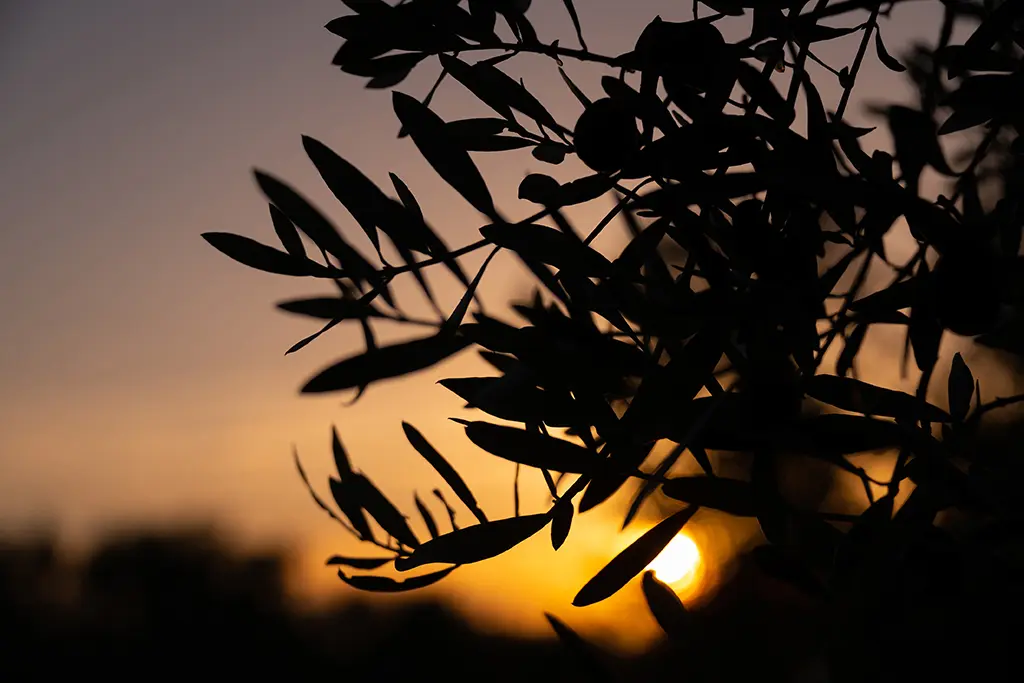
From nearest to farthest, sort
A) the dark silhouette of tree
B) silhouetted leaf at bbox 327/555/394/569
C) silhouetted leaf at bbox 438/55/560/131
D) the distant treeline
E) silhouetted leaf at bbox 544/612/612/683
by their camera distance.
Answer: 1. the dark silhouette of tree
2. silhouetted leaf at bbox 544/612/612/683
3. silhouetted leaf at bbox 438/55/560/131
4. silhouetted leaf at bbox 327/555/394/569
5. the distant treeline

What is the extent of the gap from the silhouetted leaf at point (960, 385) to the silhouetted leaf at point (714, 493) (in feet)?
0.86

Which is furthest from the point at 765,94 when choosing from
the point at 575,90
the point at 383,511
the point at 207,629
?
the point at 207,629

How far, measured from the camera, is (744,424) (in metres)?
0.61

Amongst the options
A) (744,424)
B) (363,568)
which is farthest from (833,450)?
(363,568)

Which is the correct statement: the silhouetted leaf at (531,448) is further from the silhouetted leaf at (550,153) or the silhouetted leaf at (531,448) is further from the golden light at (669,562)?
the silhouetted leaf at (550,153)

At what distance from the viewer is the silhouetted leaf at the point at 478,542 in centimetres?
70

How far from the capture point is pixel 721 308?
59 centimetres

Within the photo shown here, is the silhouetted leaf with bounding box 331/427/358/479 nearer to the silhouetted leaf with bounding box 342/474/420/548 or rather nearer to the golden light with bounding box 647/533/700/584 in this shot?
the silhouetted leaf with bounding box 342/474/420/548

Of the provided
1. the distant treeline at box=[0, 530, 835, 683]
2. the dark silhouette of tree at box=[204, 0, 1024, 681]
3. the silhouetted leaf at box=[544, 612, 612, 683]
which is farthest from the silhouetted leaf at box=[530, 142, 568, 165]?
the distant treeline at box=[0, 530, 835, 683]

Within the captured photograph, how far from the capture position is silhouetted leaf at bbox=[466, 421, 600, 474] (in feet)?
2.29

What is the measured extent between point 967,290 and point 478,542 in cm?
40

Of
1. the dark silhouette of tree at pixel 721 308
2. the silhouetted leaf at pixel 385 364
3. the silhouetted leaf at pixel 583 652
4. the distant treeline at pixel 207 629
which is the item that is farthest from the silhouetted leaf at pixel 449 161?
the distant treeline at pixel 207 629

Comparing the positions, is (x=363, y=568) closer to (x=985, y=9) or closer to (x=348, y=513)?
(x=348, y=513)

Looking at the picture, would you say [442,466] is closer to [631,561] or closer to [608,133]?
[631,561]
